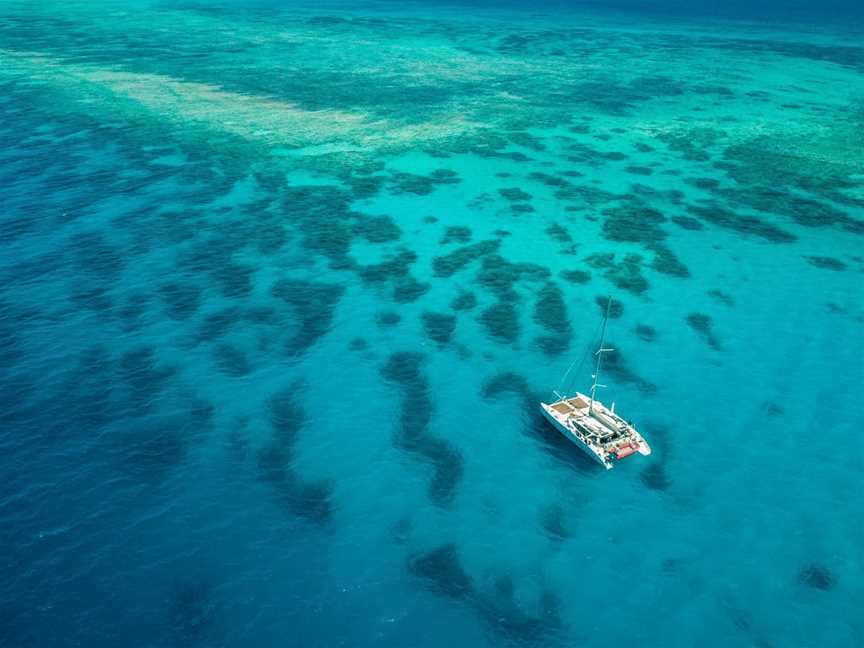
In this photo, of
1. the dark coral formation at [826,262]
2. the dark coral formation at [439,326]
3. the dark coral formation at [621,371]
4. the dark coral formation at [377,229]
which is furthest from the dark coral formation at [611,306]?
the dark coral formation at [377,229]

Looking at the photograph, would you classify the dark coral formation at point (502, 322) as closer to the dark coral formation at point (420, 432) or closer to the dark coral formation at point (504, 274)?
the dark coral formation at point (504, 274)

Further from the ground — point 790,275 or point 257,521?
point 790,275

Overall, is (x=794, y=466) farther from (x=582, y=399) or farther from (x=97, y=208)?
(x=97, y=208)

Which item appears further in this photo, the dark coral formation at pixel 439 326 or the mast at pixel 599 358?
the dark coral formation at pixel 439 326

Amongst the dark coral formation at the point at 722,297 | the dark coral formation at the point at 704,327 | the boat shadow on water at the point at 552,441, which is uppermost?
the dark coral formation at the point at 722,297

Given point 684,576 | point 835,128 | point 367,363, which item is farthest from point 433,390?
point 835,128

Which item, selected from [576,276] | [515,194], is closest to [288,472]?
[576,276]
